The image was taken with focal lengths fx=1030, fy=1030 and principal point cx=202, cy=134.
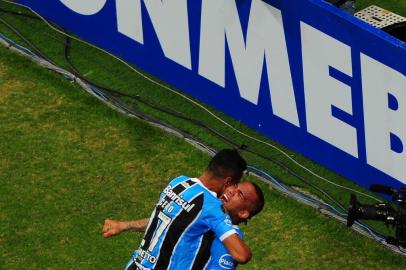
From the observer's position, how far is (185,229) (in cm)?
759

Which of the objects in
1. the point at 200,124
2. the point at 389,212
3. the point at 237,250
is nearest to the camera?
the point at 237,250

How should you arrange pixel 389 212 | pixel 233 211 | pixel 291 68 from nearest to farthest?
1. pixel 233 211
2. pixel 389 212
3. pixel 291 68

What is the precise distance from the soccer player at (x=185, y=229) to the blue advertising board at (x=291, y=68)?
8.89 ft

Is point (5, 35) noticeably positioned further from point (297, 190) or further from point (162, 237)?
point (162, 237)

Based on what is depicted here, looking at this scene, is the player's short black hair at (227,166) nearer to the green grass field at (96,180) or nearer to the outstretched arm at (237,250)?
the outstretched arm at (237,250)

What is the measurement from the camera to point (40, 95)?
11.9 metres

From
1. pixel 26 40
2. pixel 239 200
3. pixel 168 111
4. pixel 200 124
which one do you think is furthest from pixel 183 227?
pixel 26 40

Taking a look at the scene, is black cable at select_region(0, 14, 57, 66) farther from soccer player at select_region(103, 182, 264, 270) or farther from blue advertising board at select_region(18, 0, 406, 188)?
soccer player at select_region(103, 182, 264, 270)

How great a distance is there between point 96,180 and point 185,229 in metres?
3.21

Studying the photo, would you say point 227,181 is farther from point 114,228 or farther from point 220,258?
point 114,228

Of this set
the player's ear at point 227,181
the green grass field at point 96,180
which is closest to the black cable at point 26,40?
the green grass field at point 96,180

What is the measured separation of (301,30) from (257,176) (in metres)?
1.61

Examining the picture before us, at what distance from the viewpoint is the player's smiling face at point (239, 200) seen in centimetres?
757

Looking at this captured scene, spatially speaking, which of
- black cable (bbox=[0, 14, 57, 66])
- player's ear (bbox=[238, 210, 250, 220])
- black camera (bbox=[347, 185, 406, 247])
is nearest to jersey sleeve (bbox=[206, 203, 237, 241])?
player's ear (bbox=[238, 210, 250, 220])
